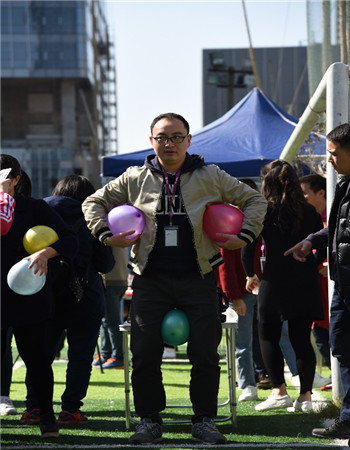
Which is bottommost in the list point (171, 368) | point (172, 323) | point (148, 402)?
point (171, 368)

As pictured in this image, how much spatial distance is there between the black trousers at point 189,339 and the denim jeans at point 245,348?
2.31 metres

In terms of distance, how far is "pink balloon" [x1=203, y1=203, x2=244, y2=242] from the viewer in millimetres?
5336

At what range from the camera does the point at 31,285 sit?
5.18 m

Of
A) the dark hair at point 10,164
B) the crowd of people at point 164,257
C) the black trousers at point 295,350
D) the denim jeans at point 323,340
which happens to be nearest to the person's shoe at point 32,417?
the crowd of people at point 164,257

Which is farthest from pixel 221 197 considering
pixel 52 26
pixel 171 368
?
pixel 52 26

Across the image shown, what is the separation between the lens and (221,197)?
5586mm

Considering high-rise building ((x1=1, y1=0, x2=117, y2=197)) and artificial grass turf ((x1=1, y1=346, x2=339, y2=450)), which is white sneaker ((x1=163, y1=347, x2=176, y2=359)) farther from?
high-rise building ((x1=1, y1=0, x2=117, y2=197))

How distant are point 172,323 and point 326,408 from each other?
5.35 feet

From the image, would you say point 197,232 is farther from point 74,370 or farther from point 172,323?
point 74,370

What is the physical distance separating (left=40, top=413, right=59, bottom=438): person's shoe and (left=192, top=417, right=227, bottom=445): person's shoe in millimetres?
879

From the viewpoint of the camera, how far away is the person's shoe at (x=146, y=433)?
530cm

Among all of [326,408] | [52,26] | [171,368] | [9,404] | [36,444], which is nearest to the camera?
[36,444]

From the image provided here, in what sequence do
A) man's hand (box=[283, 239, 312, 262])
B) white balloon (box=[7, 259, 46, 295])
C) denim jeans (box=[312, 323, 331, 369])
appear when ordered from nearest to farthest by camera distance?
white balloon (box=[7, 259, 46, 295]), man's hand (box=[283, 239, 312, 262]), denim jeans (box=[312, 323, 331, 369])

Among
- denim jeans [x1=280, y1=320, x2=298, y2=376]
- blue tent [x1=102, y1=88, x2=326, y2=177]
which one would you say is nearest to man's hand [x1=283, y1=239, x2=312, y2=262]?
denim jeans [x1=280, y1=320, x2=298, y2=376]
